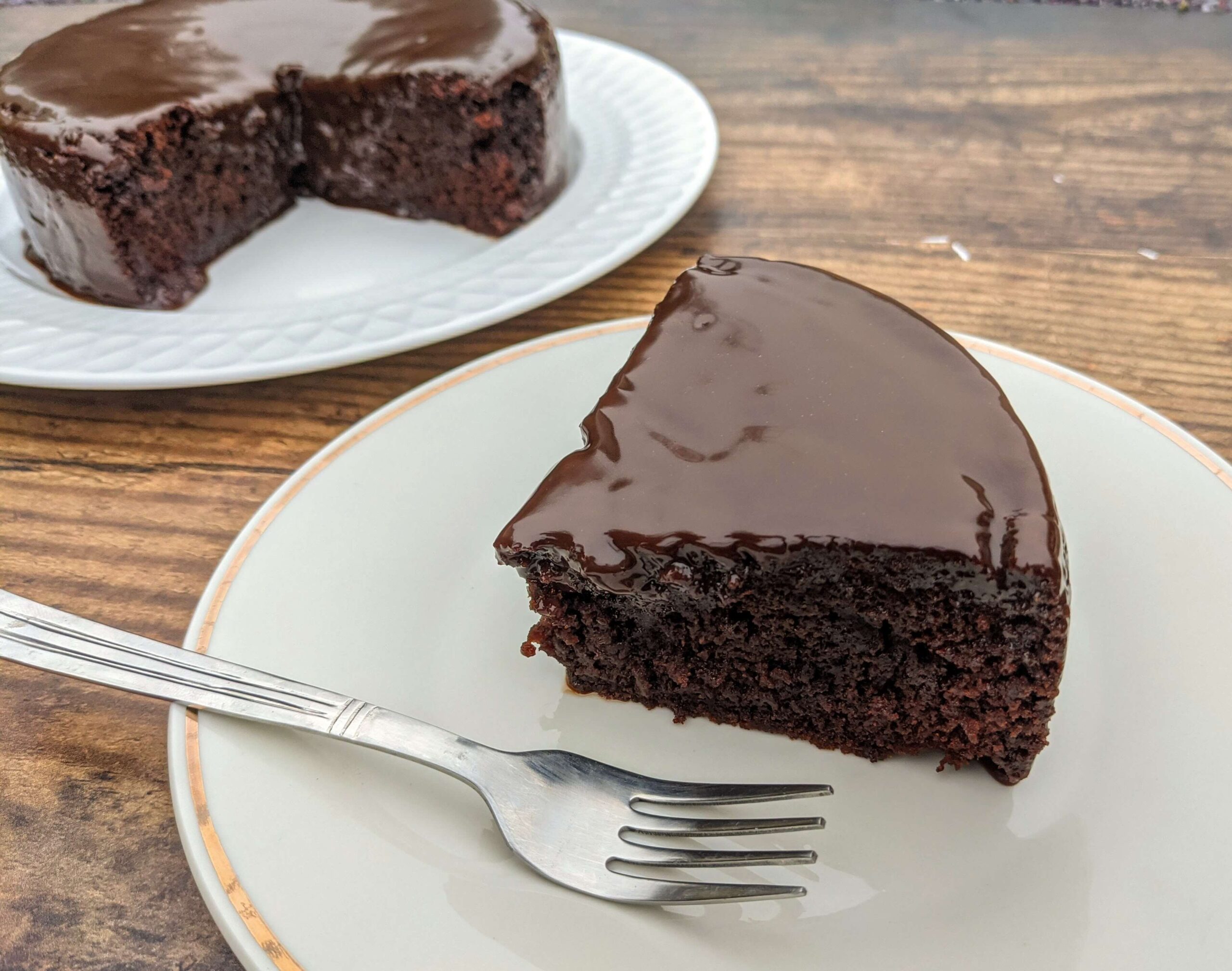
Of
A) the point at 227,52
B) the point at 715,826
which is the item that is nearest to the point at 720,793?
the point at 715,826

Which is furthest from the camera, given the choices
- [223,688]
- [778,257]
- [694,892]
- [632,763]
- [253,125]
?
[253,125]

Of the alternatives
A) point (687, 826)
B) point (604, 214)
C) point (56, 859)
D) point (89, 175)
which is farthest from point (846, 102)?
point (56, 859)

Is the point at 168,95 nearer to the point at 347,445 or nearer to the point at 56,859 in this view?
the point at 347,445

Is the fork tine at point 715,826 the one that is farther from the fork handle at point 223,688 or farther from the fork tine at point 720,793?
the fork handle at point 223,688

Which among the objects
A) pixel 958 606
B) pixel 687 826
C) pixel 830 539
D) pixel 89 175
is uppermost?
pixel 89 175

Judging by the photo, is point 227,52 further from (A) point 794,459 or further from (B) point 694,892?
(B) point 694,892

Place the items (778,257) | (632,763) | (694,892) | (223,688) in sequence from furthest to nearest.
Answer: (778,257)
(632,763)
(223,688)
(694,892)
